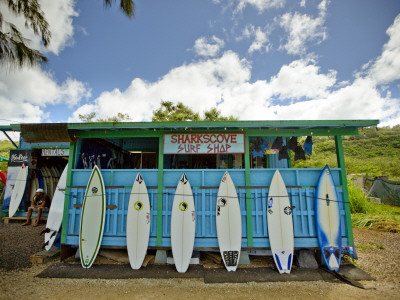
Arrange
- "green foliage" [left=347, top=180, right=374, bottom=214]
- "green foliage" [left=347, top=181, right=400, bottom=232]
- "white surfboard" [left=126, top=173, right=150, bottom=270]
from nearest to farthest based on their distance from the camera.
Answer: "white surfboard" [left=126, top=173, right=150, bottom=270] < "green foliage" [left=347, top=181, right=400, bottom=232] < "green foliage" [left=347, top=180, right=374, bottom=214]

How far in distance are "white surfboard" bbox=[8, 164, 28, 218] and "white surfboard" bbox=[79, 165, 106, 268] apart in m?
5.65

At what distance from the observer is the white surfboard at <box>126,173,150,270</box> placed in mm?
4195

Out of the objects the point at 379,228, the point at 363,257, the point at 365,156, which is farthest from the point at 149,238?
the point at 365,156

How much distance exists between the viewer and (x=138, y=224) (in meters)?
4.30

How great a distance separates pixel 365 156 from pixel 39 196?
38.3 m

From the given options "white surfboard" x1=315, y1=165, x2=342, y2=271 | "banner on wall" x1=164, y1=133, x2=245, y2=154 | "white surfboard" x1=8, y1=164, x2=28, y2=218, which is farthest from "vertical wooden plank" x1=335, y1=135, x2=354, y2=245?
"white surfboard" x1=8, y1=164, x2=28, y2=218

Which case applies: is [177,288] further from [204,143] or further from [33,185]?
[33,185]

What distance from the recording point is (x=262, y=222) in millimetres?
4312

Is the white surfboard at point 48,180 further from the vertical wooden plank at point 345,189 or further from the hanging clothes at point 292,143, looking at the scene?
the vertical wooden plank at point 345,189

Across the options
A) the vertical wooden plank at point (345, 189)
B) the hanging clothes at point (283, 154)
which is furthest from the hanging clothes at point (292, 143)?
the vertical wooden plank at point (345, 189)

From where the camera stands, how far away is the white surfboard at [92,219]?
4254 mm

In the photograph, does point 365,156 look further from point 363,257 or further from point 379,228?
point 363,257

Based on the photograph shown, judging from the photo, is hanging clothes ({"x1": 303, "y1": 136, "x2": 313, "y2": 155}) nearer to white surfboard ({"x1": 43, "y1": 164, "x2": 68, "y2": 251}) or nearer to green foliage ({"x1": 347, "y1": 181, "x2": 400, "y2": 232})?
green foliage ({"x1": 347, "y1": 181, "x2": 400, "y2": 232})

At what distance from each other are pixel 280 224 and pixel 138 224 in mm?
2852
